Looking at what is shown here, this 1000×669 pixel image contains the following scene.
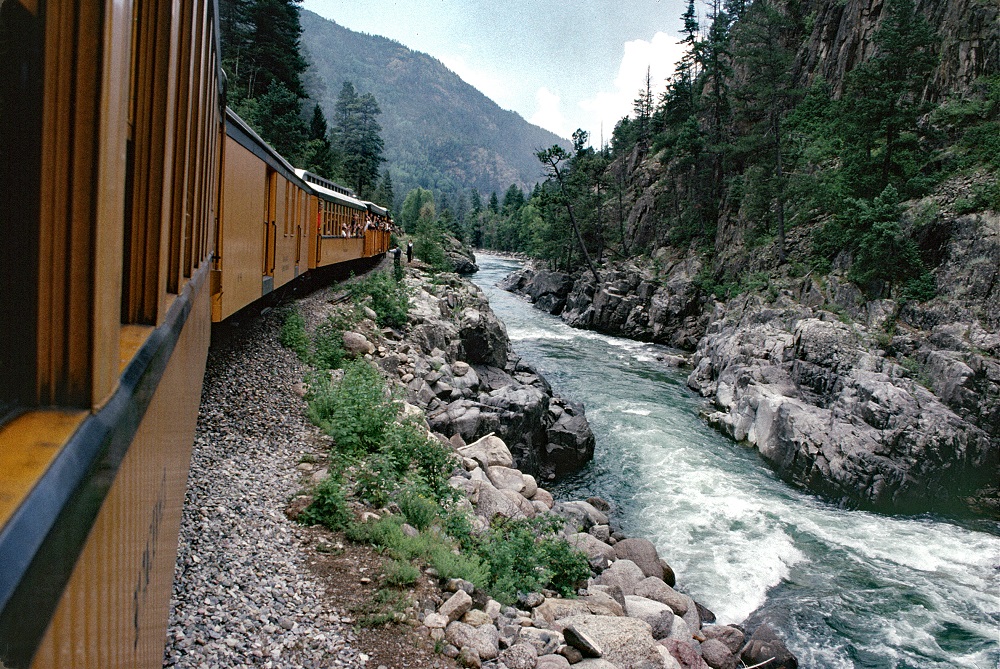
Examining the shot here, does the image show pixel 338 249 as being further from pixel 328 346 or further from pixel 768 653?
pixel 768 653

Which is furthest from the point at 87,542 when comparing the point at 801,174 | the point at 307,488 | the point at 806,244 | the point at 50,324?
the point at 801,174

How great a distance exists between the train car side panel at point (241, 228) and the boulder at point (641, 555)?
6629 millimetres

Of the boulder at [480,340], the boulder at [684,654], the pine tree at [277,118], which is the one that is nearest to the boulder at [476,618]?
the boulder at [684,654]

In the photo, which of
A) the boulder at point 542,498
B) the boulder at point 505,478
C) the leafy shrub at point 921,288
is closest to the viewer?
the boulder at point 505,478

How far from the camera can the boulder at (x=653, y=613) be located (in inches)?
287

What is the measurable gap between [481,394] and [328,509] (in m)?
8.23

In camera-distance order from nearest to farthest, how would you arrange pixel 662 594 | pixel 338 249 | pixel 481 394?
pixel 662 594 < pixel 481 394 < pixel 338 249

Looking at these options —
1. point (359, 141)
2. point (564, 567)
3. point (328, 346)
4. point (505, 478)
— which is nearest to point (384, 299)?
point (328, 346)

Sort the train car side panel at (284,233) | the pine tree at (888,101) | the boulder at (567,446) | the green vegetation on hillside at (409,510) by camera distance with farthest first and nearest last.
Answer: the pine tree at (888,101), the boulder at (567,446), the train car side panel at (284,233), the green vegetation on hillside at (409,510)

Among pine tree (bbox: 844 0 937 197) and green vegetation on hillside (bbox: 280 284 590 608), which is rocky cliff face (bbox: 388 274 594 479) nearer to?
green vegetation on hillside (bbox: 280 284 590 608)

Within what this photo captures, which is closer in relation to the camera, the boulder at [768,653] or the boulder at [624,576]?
the boulder at [768,653]

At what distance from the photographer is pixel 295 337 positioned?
10.7 metres

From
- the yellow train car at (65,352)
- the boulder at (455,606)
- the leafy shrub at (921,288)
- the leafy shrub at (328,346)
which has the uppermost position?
the leafy shrub at (921,288)

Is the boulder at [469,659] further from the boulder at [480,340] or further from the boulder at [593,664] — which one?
the boulder at [480,340]
